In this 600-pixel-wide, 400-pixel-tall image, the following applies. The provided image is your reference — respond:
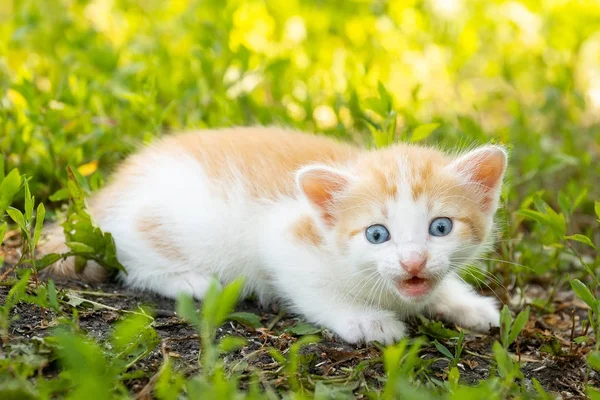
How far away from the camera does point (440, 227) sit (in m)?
2.78

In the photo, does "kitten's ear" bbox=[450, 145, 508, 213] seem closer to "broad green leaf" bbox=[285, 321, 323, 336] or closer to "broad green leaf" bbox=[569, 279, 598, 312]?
"broad green leaf" bbox=[569, 279, 598, 312]

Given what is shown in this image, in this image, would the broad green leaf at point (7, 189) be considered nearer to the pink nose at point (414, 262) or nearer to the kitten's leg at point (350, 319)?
the kitten's leg at point (350, 319)

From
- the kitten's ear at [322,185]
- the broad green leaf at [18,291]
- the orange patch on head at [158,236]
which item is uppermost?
the kitten's ear at [322,185]

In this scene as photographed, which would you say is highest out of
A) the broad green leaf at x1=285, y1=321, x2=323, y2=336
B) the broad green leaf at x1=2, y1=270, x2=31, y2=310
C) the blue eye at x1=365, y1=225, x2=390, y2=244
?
the blue eye at x1=365, y1=225, x2=390, y2=244

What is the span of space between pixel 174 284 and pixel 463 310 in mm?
1330

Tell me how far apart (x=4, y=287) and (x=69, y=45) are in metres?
2.54

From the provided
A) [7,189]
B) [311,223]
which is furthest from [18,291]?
[311,223]

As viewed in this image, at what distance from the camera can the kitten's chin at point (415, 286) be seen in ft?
9.00

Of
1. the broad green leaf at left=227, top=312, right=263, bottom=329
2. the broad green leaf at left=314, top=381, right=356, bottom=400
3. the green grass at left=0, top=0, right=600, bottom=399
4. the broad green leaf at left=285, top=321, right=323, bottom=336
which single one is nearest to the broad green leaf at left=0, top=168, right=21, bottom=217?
the green grass at left=0, top=0, right=600, bottom=399

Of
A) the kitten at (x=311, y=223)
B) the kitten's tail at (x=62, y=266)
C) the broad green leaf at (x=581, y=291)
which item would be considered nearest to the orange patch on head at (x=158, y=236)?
the kitten at (x=311, y=223)

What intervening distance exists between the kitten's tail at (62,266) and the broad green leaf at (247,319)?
0.80 m

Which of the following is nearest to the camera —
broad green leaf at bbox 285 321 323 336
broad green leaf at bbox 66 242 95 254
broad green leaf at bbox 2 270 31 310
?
broad green leaf at bbox 2 270 31 310

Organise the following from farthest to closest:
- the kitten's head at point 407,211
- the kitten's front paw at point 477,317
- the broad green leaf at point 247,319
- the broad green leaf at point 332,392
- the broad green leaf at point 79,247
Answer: the kitten's front paw at point 477,317, the broad green leaf at point 79,247, the broad green leaf at point 247,319, the kitten's head at point 407,211, the broad green leaf at point 332,392

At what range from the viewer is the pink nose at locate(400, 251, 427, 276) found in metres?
2.62
